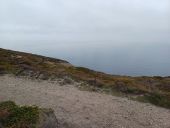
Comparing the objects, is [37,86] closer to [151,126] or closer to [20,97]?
[20,97]

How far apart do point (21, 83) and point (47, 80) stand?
14.2 ft

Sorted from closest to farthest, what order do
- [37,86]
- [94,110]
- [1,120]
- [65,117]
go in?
[1,120] < [65,117] < [94,110] < [37,86]

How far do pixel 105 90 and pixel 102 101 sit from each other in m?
7.32

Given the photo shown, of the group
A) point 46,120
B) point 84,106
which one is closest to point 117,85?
point 84,106

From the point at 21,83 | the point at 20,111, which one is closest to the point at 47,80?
the point at 21,83

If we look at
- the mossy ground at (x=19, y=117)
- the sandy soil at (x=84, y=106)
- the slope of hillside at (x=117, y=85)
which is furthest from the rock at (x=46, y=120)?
the slope of hillside at (x=117, y=85)

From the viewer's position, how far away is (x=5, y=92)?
148ft

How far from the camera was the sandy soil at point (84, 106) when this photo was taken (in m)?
35.1

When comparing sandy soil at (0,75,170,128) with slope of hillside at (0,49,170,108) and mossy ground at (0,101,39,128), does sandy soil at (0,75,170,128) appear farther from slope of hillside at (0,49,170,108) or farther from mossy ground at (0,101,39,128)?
mossy ground at (0,101,39,128)

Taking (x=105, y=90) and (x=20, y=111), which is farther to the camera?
(x=105, y=90)

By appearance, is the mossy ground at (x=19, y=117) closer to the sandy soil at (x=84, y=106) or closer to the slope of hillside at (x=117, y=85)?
the sandy soil at (x=84, y=106)

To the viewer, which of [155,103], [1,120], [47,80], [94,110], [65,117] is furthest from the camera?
[47,80]

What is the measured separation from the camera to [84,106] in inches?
1575

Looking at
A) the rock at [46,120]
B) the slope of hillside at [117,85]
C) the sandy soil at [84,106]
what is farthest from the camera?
the slope of hillside at [117,85]
